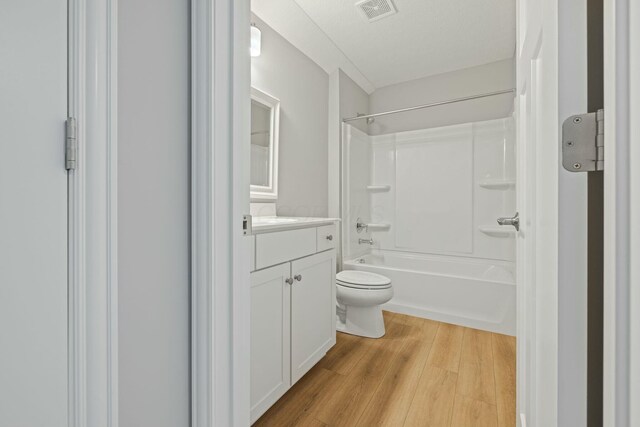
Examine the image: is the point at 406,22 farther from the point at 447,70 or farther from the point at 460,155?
the point at 460,155

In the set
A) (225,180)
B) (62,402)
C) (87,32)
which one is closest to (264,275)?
(225,180)

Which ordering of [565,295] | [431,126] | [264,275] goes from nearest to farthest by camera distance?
[565,295] → [264,275] → [431,126]

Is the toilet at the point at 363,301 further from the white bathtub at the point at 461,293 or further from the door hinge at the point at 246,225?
the door hinge at the point at 246,225

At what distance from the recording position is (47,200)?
0.49m

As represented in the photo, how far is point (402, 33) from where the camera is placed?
8.01ft

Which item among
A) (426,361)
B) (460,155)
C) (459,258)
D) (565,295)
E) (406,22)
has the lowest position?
(426,361)

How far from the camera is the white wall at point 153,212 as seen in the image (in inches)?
24.5

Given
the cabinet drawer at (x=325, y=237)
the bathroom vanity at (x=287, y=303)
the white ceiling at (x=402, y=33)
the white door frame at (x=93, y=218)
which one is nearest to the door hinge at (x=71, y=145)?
the white door frame at (x=93, y=218)

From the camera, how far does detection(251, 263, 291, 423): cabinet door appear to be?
4.25 ft

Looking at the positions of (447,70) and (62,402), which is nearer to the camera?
(62,402)

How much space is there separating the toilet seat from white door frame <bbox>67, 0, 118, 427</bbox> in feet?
5.78

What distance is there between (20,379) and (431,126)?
351cm
